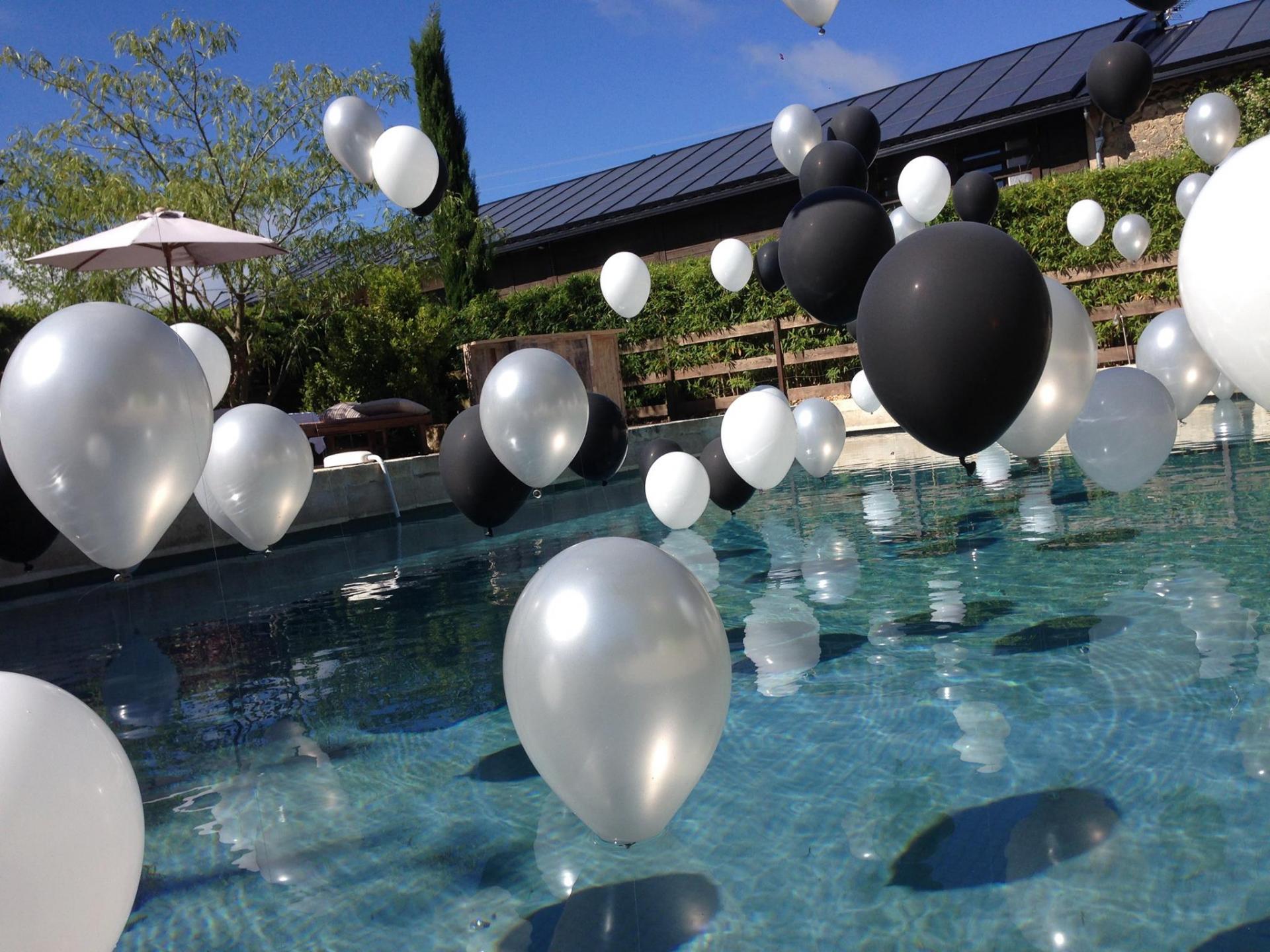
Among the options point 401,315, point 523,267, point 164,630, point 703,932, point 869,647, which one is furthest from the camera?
point 523,267

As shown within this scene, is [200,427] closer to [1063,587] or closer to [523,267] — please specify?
[1063,587]

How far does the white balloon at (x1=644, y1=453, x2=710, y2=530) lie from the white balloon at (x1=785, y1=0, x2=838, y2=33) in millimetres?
2803

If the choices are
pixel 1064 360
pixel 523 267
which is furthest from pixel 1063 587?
pixel 523 267

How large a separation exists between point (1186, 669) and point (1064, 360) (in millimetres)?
1284

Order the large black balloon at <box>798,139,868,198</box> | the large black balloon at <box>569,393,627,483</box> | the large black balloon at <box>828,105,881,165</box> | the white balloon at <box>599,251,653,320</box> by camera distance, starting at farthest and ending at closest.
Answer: the white balloon at <box>599,251,653,320</box> → the large black balloon at <box>828,105,881,165</box> → the large black balloon at <box>569,393,627,483</box> → the large black balloon at <box>798,139,868,198</box>

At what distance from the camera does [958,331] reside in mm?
2994

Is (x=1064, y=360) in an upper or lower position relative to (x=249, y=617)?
upper

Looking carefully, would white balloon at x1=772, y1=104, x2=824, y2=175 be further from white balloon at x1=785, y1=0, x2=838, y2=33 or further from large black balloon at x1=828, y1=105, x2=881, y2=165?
white balloon at x1=785, y1=0, x2=838, y2=33

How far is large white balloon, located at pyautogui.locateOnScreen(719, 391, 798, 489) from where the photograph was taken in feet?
20.9

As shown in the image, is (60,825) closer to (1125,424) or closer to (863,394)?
(1125,424)

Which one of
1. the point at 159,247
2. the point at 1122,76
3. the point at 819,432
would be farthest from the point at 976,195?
the point at 159,247

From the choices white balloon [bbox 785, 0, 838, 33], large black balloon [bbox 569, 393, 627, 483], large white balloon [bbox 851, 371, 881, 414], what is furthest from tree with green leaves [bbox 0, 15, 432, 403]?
white balloon [bbox 785, 0, 838, 33]

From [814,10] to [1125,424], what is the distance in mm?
2988

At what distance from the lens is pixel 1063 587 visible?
Result: 17.5ft
